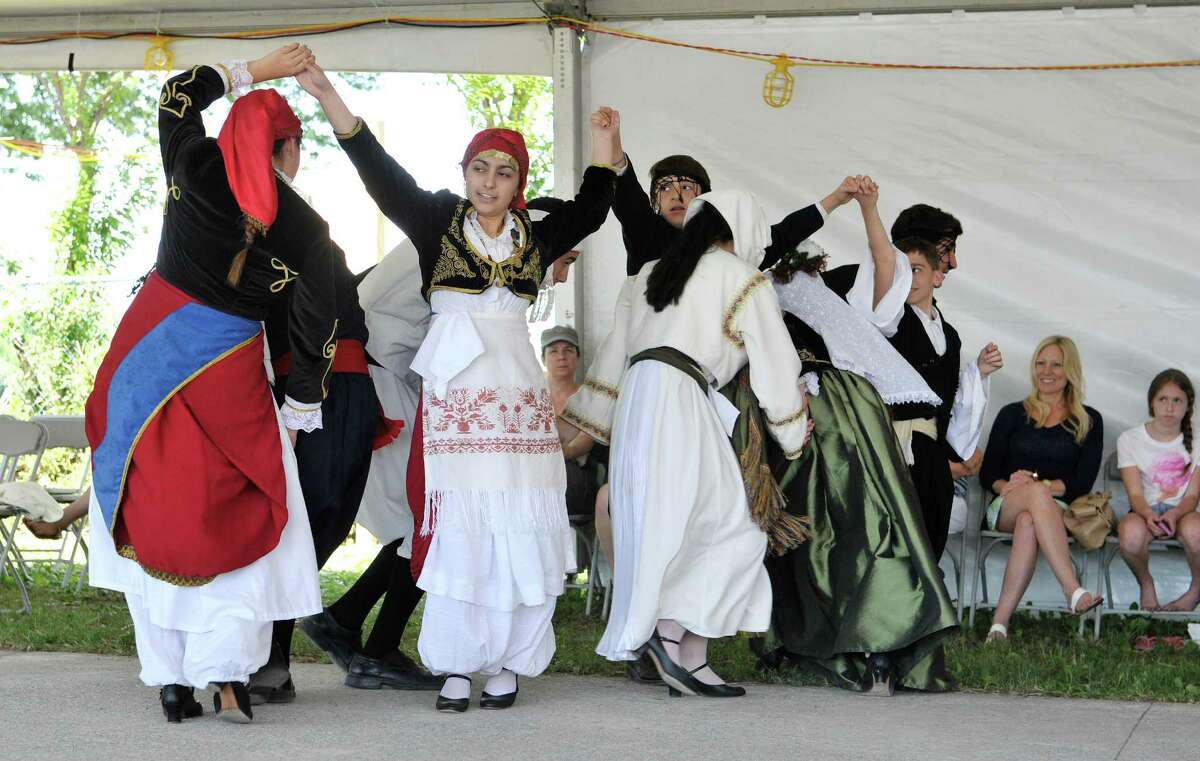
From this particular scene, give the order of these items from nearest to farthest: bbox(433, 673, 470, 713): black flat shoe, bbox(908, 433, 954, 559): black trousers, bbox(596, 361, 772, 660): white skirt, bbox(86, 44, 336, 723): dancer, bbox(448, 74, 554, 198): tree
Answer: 1. bbox(86, 44, 336, 723): dancer
2. bbox(433, 673, 470, 713): black flat shoe
3. bbox(596, 361, 772, 660): white skirt
4. bbox(908, 433, 954, 559): black trousers
5. bbox(448, 74, 554, 198): tree

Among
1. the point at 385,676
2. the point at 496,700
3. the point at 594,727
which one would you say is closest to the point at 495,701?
the point at 496,700

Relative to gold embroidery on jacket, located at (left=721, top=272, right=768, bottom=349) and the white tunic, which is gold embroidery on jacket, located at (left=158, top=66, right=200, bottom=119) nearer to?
the white tunic

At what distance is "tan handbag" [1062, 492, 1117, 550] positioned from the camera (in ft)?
18.0

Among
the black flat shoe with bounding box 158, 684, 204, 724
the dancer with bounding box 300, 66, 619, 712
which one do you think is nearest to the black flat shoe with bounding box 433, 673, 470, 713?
the dancer with bounding box 300, 66, 619, 712

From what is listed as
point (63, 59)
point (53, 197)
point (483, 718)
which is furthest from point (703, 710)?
point (53, 197)

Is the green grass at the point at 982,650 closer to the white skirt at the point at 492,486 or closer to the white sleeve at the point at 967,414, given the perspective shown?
the white sleeve at the point at 967,414

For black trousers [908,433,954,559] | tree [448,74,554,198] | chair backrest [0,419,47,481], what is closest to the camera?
black trousers [908,433,954,559]

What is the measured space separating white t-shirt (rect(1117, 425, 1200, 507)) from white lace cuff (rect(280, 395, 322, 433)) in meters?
3.50

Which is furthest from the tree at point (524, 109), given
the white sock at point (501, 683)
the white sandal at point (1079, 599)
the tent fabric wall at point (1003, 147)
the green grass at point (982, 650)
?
the white sock at point (501, 683)

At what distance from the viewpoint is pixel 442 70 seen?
5.92 meters

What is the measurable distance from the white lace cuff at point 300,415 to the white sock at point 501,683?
33.2 inches

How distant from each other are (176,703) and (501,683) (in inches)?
33.2

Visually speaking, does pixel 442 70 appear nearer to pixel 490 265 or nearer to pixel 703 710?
pixel 490 265

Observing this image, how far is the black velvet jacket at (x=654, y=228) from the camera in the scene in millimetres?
4434
